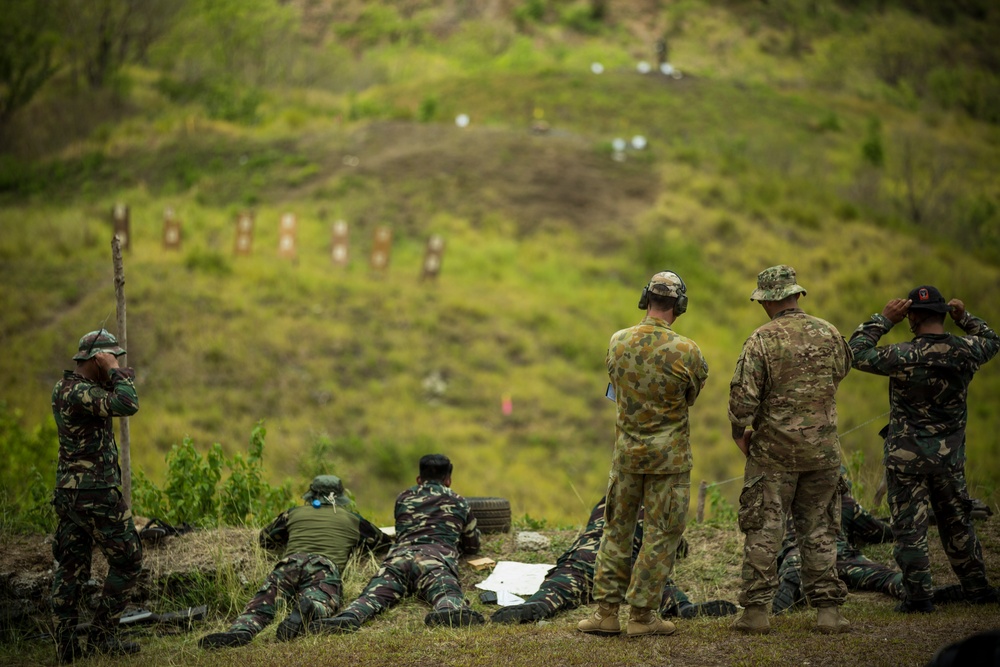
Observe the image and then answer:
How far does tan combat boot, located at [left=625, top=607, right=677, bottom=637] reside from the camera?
18.4 feet

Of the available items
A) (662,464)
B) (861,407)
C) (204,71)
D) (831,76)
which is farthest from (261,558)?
(831,76)

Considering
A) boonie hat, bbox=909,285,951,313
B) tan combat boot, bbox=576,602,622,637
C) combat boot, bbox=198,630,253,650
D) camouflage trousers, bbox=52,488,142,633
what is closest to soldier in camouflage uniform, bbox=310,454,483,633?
combat boot, bbox=198,630,253,650

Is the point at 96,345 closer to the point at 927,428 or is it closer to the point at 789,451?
the point at 789,451

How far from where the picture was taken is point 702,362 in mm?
5648

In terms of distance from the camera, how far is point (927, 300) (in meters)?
6.03

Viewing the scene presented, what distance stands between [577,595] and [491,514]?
187cm

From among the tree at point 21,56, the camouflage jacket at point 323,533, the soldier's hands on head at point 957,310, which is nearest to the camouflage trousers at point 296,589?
the camouflage jacket at point 323,533

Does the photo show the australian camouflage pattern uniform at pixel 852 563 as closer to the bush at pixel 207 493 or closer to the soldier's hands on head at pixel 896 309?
the soldier's hands on head at pixel 896 309

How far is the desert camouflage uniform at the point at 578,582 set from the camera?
6.36m

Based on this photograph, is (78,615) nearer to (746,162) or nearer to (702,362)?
(702,362)

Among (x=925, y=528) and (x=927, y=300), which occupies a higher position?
(x=927, y=300)

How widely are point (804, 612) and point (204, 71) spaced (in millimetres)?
42784

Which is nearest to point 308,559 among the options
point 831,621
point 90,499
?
point 90,499

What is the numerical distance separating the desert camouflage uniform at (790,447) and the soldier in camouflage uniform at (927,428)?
1.74ft
